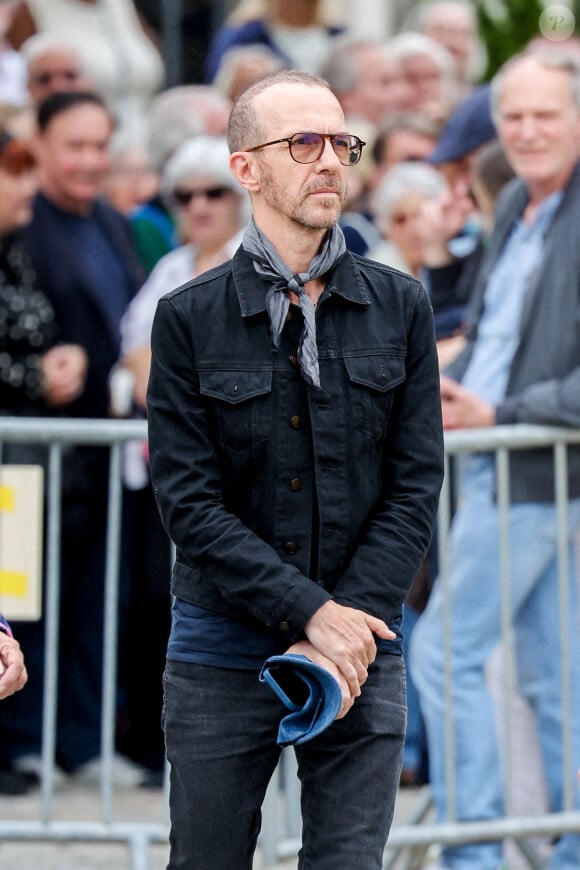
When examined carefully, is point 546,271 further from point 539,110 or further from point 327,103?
point 327,103

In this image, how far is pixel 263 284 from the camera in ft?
→ 10.3

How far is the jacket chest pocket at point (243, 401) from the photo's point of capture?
3.07m

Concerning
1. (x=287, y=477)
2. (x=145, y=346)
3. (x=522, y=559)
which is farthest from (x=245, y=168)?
(x=145, y=346)

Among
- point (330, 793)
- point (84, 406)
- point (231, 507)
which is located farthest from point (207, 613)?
point (84, 406)

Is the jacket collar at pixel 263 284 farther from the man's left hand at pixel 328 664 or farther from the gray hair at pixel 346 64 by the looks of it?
the gray hair at pixel 346 64

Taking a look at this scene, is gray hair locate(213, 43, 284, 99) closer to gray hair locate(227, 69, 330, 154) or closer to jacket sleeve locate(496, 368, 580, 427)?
jacket sleeve locate(496, 368, 580, 427)

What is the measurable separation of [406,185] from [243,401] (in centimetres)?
377

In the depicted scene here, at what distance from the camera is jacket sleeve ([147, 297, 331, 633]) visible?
9.93ft

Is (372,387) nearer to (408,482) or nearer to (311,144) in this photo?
(408,482)

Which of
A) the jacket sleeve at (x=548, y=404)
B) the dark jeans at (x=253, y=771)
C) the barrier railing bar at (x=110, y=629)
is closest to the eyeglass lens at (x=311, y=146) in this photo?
the dark jeans at (x=253, y=771)

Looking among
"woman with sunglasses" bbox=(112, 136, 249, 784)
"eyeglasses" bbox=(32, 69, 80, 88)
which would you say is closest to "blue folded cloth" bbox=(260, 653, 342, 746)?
"woman with sunglasses" bbox=(112, 136, 249, 784)

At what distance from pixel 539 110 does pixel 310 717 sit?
8.99 ft

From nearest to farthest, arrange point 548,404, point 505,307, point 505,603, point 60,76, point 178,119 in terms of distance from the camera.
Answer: point 548,404
point 505,603
point 505,307
point 178,119
point 60,76

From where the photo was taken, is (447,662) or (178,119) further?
(178,119)
